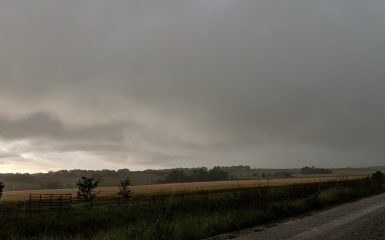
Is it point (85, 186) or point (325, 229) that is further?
point (85, 186)

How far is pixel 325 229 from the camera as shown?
584 inches

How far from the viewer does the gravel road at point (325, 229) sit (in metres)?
13.3

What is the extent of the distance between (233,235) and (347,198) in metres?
17.4

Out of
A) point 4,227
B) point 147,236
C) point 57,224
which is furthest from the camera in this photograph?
point 57,224

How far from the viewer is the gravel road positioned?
13.3 metres

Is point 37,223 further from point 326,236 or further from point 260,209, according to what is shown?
point 326,236

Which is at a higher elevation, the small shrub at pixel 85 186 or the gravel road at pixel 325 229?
the small shrub at pixel 85 186

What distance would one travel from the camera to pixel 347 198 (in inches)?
1145

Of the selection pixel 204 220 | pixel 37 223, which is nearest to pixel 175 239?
pixel 204 220

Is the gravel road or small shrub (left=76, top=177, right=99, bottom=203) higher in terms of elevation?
small shrub (left=76, top=177, right=99, bottom=203)

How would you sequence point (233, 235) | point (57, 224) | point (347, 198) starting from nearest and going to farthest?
point (233, 235) < point (347, 198) < point (57, 224)

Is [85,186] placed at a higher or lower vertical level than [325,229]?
higher

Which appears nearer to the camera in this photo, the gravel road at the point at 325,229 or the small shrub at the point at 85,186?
the gravel road at the point at 325,229

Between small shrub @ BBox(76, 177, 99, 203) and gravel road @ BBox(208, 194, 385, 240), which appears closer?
gravel road @ BBox(208, 194, 385, 240)
